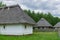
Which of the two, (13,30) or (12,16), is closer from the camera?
(13,30)

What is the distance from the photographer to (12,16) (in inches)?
1300

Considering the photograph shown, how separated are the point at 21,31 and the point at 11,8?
557 centimetres

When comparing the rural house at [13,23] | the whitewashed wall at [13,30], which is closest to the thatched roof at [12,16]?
the rural house at [13,23]

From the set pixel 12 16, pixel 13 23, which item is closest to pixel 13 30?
pixel 13 23

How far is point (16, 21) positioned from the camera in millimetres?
31609

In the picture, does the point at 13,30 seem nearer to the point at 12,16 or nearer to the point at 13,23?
the point at 13,23

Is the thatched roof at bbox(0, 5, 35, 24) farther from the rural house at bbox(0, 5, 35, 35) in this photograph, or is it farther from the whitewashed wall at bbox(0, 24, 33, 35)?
the whitewashed wall at bbox(0, 24, 33, 35)

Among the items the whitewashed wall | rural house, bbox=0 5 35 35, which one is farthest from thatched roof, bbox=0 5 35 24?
the whitewashed wall

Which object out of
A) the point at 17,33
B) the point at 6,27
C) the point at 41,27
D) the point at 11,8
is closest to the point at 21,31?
the point at 17,33

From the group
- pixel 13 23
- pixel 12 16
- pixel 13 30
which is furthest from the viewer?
pixel 12 16

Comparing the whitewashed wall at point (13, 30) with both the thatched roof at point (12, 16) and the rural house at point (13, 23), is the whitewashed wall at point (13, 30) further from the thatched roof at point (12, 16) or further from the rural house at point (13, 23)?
the thatched roof at point (12, 16)

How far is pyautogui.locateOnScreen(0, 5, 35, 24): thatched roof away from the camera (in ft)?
105

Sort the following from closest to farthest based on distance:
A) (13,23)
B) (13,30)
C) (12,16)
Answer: (13,23), (13,30), (12,16)

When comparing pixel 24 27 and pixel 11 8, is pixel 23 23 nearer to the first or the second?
pixel 24 27
